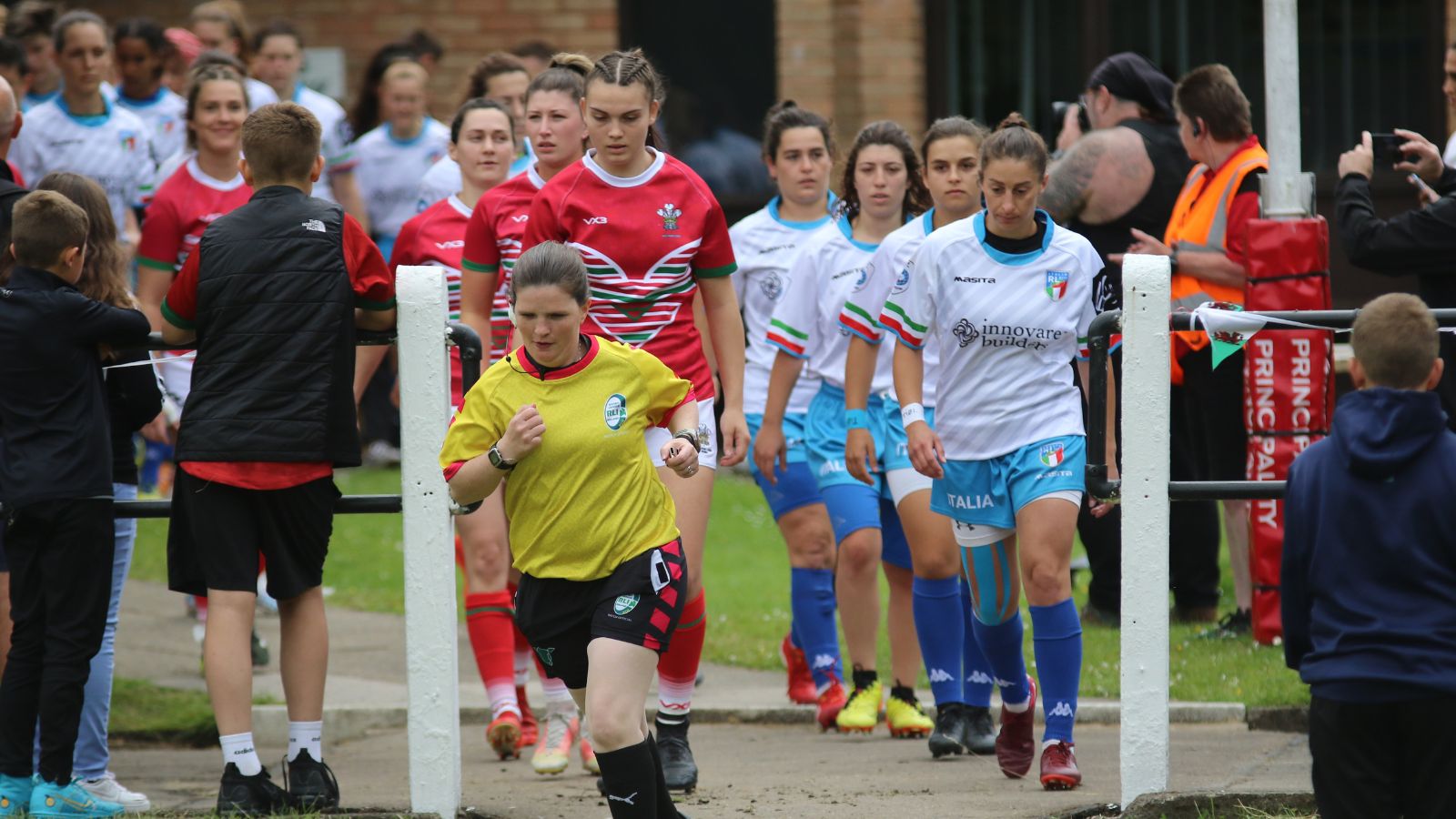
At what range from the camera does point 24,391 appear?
5512 millimetres

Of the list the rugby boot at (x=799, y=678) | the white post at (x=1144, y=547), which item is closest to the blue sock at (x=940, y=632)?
the rugby boot at (x=799, y=678)

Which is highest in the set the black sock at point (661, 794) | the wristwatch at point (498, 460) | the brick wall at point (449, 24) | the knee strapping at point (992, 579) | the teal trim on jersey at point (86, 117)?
the brick wall at point (449, 24)

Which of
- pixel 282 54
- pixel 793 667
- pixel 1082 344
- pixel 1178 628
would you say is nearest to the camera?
pixel 1082 344

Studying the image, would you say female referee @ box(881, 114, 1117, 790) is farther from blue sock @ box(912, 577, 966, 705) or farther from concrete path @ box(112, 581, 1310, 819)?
blue sock @ box(912, 577, 966, 705)

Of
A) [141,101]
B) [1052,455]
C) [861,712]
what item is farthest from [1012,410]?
[141,101]

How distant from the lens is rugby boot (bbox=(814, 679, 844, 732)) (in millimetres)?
7215

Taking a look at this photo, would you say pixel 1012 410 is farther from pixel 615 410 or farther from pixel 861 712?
pixel 861 712

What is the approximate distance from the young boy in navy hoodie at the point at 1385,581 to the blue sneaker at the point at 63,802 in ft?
11.3

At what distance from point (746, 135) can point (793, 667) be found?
744 centimetres

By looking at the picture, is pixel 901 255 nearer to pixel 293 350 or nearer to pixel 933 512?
pixel 933 512

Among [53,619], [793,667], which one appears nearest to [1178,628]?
[793,667]

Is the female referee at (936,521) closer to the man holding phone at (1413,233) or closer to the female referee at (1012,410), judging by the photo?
the female referee at (1012,410)

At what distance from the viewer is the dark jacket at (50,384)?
5488 millimetres

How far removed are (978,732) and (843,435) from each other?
4.38 feet
